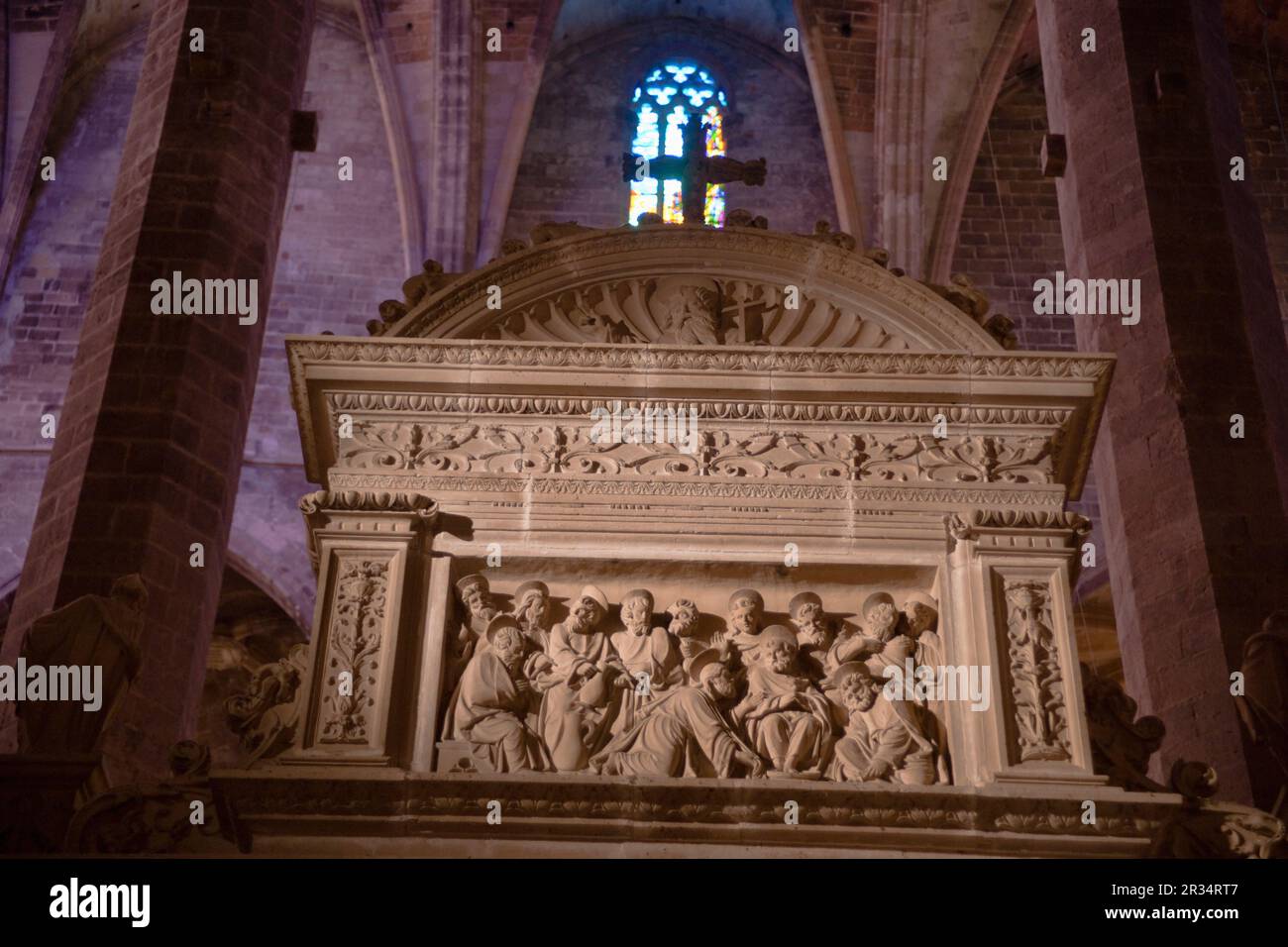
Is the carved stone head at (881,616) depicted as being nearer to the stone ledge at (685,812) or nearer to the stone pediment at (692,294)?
the stone ledge at (685,812)

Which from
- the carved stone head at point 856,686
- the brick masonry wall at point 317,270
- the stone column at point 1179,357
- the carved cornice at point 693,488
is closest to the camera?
the carved stone head at point 856,686

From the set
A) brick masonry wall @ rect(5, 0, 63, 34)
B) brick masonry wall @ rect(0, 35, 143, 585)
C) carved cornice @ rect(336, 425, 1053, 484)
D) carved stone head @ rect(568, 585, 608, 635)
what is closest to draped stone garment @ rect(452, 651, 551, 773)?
carved stone head @ rect(568, 585, 608, 635)

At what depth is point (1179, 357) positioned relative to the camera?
27.5ft

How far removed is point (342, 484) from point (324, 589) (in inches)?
16.0

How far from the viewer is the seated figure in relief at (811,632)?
213 inches

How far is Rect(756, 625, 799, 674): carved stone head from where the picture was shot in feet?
17.5

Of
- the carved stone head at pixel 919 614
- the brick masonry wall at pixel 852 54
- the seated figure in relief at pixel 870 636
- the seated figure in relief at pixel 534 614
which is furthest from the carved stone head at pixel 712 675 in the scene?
the brick masonry wall at pixel 852 54

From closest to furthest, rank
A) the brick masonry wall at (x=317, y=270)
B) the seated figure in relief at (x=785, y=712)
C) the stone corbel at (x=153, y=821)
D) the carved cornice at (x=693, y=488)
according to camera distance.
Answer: the stone corbel at (x=153, y=821)
the seated figure in relief at (x=785, y=712)
the carved cornice at (x=693, y=488)
the brick masonry wall at (x=317, y=270)

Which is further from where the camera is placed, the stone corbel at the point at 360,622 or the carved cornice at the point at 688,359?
the carved cornice at the point at 688,359

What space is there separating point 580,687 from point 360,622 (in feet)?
2.23

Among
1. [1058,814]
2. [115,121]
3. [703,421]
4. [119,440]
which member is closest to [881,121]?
[115,121]

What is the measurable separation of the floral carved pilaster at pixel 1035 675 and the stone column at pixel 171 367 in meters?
3.96

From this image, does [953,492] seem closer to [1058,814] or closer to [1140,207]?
[1058,814]

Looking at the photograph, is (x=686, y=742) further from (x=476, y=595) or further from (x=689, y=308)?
(x=689, y=308)
